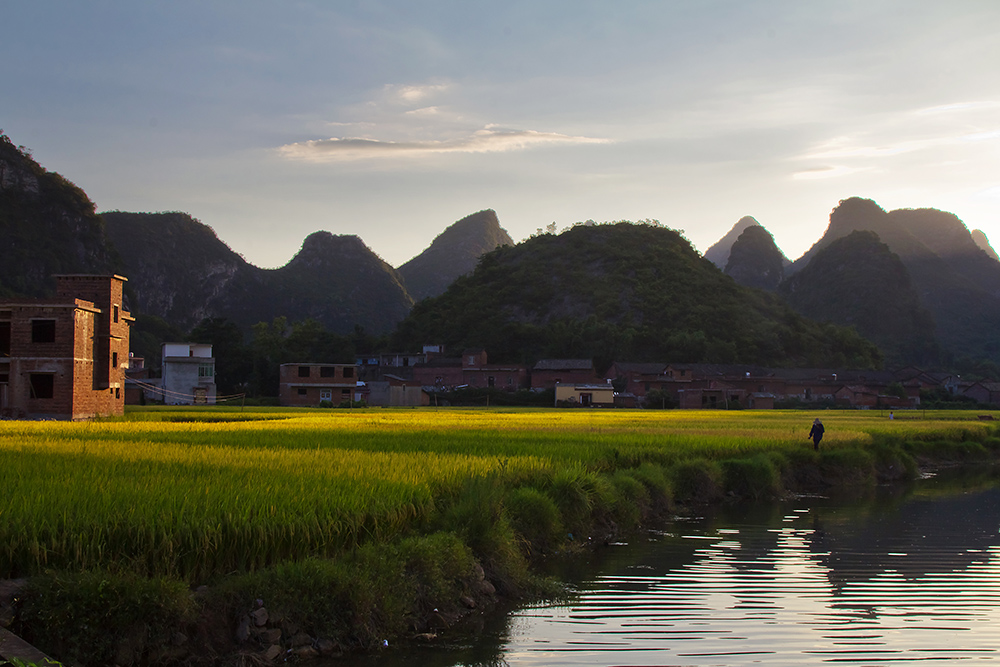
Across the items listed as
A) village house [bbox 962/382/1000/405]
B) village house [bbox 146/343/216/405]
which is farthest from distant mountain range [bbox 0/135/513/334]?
village house [bbox 962/382/1000/405]

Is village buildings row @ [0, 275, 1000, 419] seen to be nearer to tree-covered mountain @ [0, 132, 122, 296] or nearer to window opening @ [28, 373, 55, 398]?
window opening @ [28, 373, 55, 398]

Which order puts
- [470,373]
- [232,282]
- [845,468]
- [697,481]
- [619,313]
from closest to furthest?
1. [697,481]
2. [845,468]
3. [470,373]
4. [619,313]
5. [232,282]

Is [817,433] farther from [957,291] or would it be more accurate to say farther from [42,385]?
[957,291]

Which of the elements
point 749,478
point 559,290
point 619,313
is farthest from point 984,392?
point 749,478

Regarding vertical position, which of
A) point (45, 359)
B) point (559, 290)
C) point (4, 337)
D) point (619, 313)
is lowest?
point (45, 359)

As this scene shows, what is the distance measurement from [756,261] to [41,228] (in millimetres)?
141670

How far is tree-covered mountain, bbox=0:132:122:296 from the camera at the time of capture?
87938 millimetres

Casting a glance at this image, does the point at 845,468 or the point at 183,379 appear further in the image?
the point at 183,379

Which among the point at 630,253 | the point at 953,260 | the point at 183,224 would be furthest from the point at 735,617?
the point at 953,260

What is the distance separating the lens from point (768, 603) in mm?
9859

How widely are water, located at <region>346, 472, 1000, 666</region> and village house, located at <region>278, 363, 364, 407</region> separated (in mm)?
50039

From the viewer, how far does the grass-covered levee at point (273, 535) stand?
6.67m

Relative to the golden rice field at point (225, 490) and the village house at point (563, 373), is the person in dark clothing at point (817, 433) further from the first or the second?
the village house at point (563, 373)

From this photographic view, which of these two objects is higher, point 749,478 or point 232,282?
point 232,282
